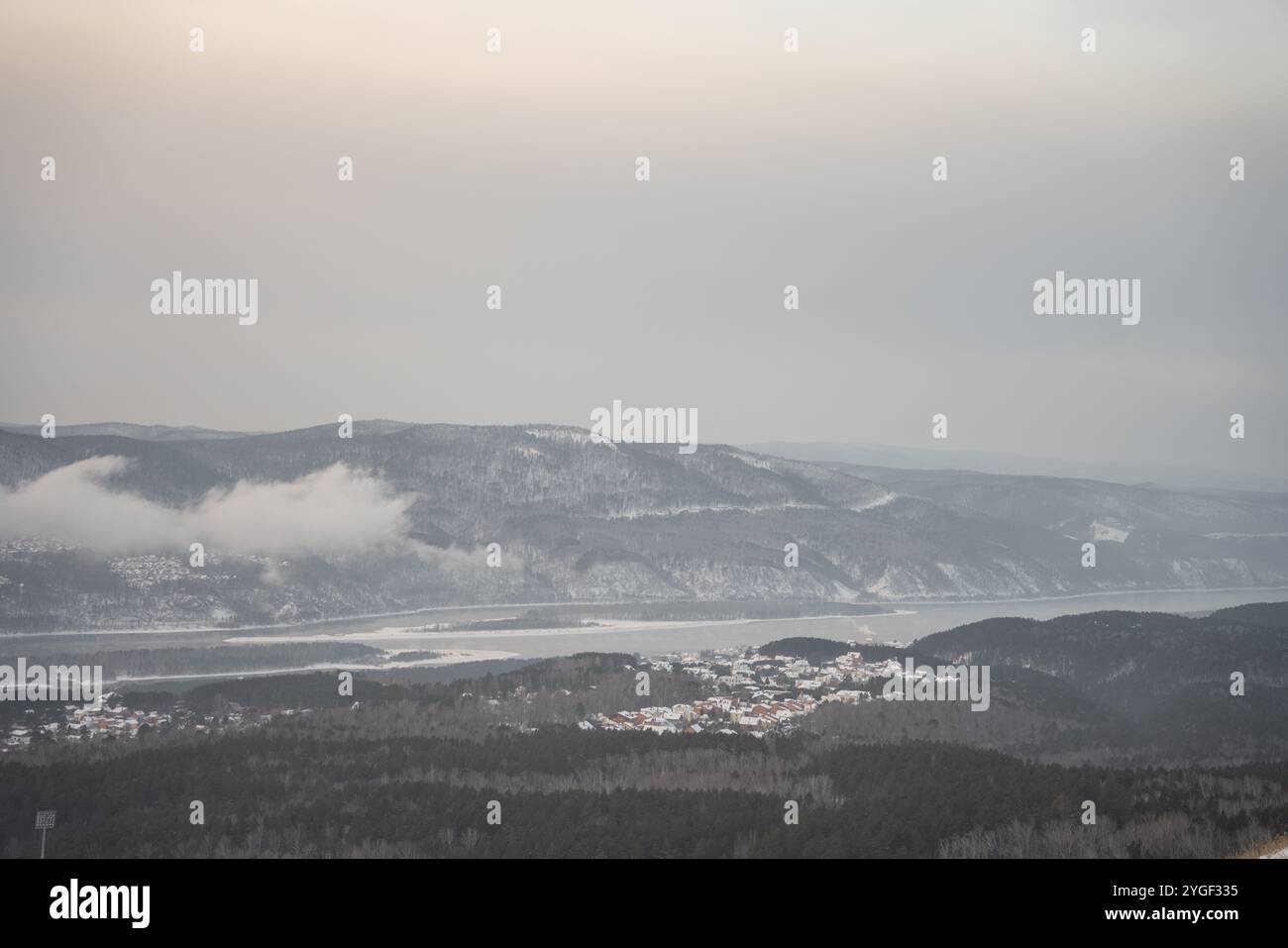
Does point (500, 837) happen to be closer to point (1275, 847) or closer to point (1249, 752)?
point (1275, 847)

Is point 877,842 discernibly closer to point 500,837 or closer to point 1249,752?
point 500,837

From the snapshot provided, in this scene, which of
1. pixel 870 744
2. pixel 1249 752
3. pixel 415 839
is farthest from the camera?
pixel 1249 752

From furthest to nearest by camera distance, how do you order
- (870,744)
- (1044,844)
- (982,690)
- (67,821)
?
(982,690) < (870,744) < (67,821) < (1044,844)

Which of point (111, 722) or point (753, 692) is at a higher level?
point (753, 692)

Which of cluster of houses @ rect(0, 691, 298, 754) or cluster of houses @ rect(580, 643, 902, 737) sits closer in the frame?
cluster of houses @ rect(580, 643, 902, 737)

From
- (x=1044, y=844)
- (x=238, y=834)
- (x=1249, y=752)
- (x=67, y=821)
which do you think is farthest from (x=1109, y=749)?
(x=67, y=821)

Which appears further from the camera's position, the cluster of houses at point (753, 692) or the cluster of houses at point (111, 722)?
the cluster of houses at point (111, 722)

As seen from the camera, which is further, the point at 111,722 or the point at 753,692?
the point at 753,692
